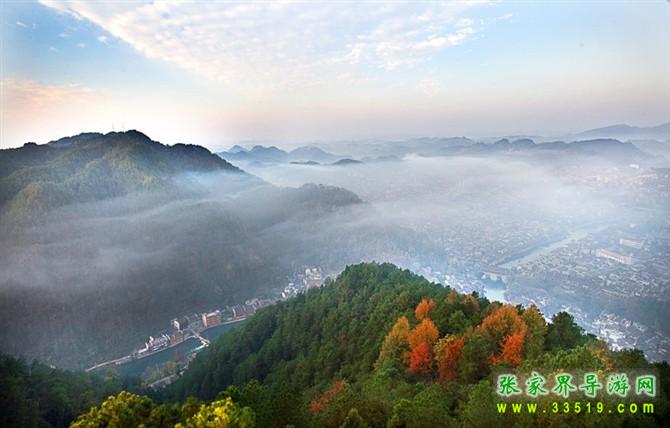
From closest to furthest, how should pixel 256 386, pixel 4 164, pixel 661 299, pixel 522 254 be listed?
pixel 256 386, pixel 661 299, pixel 522 254, pixel 4 164

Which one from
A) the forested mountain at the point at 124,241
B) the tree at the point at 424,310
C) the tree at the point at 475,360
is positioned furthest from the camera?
the forested mountain at the point at 124,241

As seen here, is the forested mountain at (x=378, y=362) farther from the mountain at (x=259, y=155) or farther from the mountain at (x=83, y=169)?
the mountain at (x=259, y=155)

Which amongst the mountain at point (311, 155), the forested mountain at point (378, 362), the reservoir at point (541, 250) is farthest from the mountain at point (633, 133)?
the mountain at point (311, 155)

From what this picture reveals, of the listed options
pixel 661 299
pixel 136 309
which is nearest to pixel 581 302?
pixel 661 299

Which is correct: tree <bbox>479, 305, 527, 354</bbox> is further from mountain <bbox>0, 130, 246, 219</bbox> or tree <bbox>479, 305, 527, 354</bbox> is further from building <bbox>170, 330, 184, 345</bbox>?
mountain <bbox>0, 130, 246, 219</bbox>

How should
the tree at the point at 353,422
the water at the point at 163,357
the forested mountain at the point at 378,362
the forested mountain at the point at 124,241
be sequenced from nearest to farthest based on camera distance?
the forested mountain at the point at 378,362
the tree at the point at 353,422
the water at the point at 163,357
the forested mountain at the point at 124,241

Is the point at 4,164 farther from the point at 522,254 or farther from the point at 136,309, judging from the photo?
the point at 522,254
